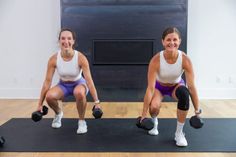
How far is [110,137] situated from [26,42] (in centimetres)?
270

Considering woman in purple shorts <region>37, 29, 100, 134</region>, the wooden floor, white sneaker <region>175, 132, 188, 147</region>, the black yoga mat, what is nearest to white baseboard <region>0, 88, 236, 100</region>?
the wooden floor

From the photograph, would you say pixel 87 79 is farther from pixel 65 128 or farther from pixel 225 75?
pixel 225 75

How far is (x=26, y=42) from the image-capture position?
190 inches

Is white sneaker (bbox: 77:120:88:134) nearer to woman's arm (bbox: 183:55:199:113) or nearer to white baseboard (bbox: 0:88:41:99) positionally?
woman's arm (bbox: 183:55:199:113)

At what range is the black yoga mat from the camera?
2.40m

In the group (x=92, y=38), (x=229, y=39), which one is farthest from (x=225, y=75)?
(x=92, y=38)

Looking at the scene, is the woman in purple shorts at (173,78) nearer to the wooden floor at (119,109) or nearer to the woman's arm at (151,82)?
the woman's arm at (151,82)


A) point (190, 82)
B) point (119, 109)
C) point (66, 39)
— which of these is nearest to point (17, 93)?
point (119, 109)

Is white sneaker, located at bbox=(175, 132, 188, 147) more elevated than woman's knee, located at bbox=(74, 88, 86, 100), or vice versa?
woman's knee, located at bbox=(74, 88, 86, 100)

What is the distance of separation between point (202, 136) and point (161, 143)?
0.42m

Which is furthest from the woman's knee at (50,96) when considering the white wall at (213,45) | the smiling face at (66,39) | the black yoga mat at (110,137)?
the white wall at (213,45)

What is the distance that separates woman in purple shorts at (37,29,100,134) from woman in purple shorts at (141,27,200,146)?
0.54 meters

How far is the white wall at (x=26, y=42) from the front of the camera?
477 cm

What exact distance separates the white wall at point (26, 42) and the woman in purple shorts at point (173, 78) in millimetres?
2544
